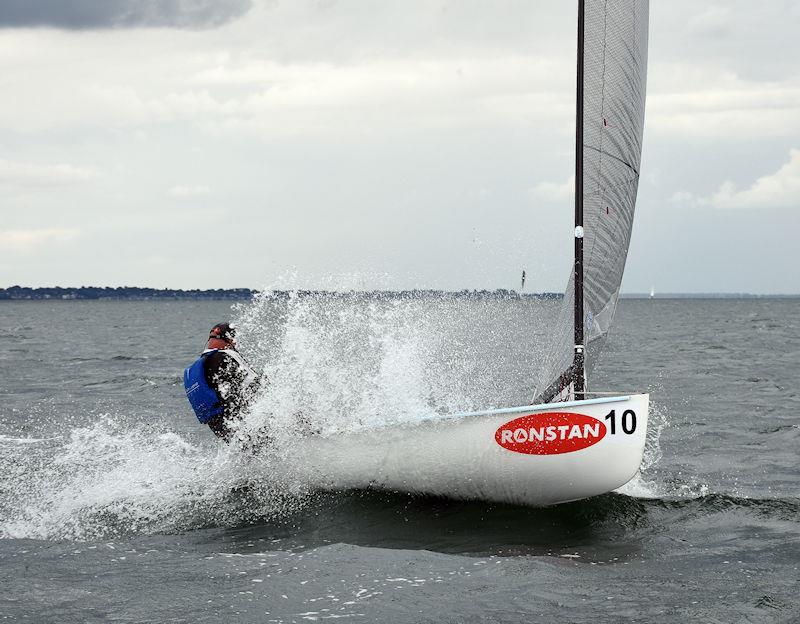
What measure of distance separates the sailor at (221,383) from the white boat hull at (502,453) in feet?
2.36

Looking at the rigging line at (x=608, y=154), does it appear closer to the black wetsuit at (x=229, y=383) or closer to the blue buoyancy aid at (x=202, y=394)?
the black wetsuit at (x=229, y=383)

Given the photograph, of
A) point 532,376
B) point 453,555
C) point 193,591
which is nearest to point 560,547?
point 453,555

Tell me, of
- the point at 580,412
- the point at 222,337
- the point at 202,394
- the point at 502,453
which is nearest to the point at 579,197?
the point at 580,412

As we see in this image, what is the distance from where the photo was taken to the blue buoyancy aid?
27.7 feet

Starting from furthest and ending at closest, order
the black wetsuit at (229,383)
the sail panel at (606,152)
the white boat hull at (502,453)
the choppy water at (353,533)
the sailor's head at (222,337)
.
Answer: the sailor's head at (222,337) < the black wetsuit at (229,383) < the sail panel at (606,152) < the white boat hull at (502,453) < the choppy water at (353,533)

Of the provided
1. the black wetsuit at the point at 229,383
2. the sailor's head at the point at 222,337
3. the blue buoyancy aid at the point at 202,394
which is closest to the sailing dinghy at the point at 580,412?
the black wetsuit at the point at 229,383

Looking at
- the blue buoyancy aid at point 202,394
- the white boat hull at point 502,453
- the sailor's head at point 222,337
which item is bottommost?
the white boat hull at point 502,453

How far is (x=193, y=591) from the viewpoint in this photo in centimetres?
610

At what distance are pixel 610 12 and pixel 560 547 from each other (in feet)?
15.0

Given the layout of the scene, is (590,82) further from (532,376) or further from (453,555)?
(532,376)

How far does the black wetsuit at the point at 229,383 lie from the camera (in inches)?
332

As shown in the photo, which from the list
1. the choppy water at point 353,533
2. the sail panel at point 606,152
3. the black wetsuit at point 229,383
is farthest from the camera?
the black wetsuit at point 229,383

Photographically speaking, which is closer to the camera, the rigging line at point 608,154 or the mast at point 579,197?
the mast at point 579,197

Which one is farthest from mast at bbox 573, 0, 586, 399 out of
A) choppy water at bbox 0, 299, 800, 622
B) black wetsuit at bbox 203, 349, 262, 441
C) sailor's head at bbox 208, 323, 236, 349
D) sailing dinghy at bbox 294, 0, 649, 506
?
sailor's head at bbox 208, 323, 236, 349
